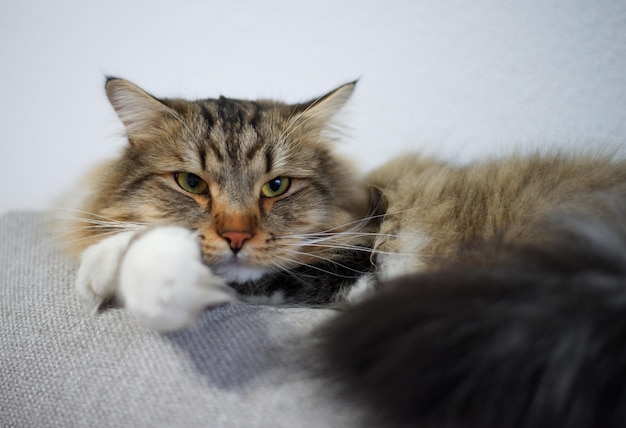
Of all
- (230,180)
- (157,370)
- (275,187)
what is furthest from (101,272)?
(275,187)

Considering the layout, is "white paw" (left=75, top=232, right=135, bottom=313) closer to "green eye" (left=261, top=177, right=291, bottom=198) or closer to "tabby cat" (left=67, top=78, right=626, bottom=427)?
"tabby cat" (left=67, top=78, right=626, bottom=427)

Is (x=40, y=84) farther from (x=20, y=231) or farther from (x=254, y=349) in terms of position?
(x=254, y=349)

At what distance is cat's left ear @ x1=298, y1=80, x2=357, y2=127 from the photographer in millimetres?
1168

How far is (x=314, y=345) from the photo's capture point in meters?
0.67

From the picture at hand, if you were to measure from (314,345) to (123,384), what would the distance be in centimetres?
32

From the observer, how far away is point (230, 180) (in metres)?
1.03

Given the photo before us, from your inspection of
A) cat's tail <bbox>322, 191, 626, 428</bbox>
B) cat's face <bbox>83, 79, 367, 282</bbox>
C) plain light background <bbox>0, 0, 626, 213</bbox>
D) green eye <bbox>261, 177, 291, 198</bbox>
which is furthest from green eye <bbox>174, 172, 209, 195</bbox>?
plain light background <bbox>0, 0, 626, 213</bbox>

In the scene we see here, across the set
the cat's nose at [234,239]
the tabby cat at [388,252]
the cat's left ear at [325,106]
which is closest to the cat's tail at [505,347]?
the tabby cat at [388,252]

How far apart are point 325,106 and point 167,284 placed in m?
0.71

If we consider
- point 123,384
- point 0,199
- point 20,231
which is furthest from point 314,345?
point 0,199

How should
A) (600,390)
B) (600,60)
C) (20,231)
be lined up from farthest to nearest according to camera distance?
(600,60) < (20,231) < (600,390)

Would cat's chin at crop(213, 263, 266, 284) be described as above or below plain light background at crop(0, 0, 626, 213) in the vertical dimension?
below

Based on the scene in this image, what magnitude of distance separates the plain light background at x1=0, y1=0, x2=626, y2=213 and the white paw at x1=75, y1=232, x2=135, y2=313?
0.94m

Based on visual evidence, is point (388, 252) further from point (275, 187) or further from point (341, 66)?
point (341, 66)
